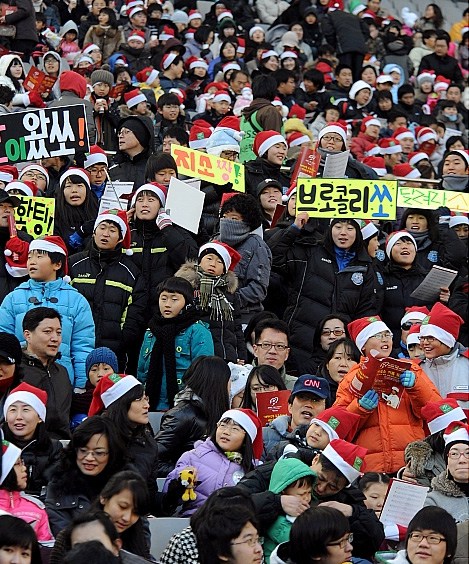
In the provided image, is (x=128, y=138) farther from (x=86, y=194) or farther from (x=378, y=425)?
(x=378, y=425)

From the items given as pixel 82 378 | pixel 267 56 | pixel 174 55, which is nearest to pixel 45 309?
pixel 82 378

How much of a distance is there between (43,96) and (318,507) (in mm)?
9443

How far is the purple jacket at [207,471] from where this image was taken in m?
7.88

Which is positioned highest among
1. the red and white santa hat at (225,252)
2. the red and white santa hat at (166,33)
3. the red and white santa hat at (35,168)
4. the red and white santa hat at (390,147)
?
the red and white santa hat at (166,33)

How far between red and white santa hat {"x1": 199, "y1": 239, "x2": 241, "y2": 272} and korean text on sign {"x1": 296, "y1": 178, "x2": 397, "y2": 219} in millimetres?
1119

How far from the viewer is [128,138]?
12.6 meters

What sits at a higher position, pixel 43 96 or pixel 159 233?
pixel 43 96

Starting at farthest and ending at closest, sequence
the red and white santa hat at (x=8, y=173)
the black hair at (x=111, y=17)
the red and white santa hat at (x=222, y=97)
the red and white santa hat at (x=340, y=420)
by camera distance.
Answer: the black hair at (x=111, y=17), the red and white santa hat at (x=222, y=97), the red and white santa hat at (x=8, y=173), the red and white santa hat at (x=340, y=420)

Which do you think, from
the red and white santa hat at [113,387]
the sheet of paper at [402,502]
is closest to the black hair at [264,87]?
the red and white santa hat at [113,387]

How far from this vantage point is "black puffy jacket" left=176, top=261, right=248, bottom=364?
1005 centimetres

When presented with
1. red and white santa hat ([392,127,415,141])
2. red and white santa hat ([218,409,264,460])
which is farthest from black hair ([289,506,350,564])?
red and white santa hat ([392,127,415,141])

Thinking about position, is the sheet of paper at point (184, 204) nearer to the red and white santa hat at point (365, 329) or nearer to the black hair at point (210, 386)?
the red and white santa hat at point (365, 329)

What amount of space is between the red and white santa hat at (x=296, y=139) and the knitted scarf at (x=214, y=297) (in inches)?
209

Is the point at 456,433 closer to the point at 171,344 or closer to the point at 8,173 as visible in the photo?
the point at 171,344
